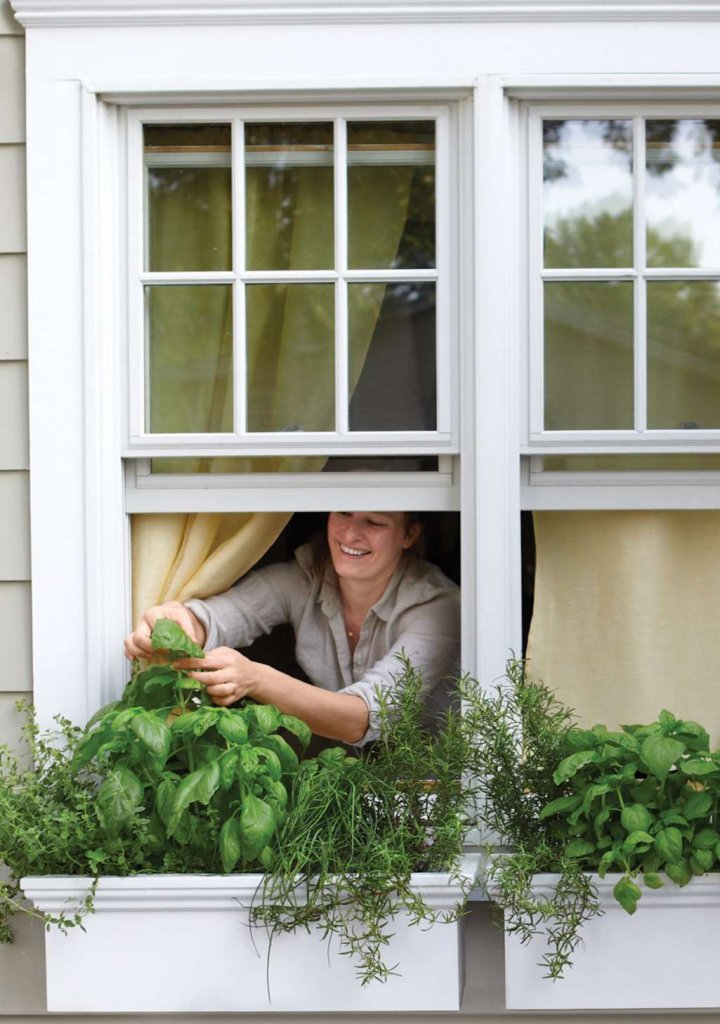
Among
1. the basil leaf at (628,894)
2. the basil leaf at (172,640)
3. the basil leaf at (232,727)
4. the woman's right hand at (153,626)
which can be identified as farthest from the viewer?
the woman's right hand at (153,626)

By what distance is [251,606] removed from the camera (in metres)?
2.71

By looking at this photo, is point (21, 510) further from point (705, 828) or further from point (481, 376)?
point (705, 828)

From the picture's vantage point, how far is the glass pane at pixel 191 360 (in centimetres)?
257

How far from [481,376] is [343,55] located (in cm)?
70

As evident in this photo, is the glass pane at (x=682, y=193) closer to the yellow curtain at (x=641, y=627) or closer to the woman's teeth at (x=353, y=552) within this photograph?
the yellow curtain at (x=641, y=627)

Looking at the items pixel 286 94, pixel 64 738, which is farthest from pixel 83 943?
pixel 286 94

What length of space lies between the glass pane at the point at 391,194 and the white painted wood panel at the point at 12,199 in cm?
67

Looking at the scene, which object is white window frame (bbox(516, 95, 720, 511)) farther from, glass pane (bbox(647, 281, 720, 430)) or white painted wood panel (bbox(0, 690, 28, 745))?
white painted wood panel (bbox(0, 690, 28, 745))

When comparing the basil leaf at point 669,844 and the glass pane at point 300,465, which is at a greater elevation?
the glass pane at point 300,465

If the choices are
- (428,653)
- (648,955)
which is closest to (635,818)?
(648,955)

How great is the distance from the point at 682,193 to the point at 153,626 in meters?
1.41

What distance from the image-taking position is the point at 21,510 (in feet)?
8.28

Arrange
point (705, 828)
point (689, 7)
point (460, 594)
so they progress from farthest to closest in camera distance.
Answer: point (460, 594) < point (689, 7) < point (705, 828)

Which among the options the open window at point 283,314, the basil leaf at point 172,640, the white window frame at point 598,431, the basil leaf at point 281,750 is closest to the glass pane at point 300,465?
the open window at point 283,314
